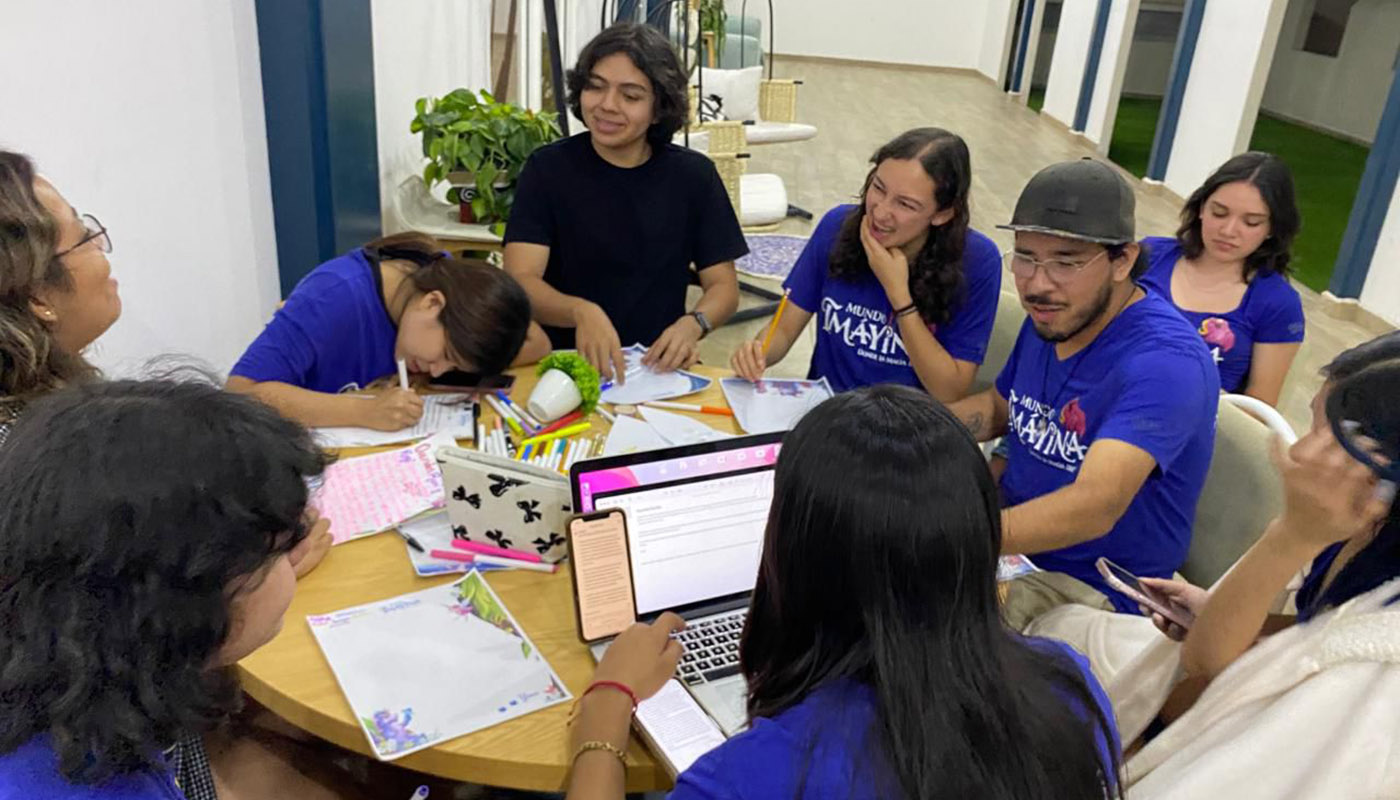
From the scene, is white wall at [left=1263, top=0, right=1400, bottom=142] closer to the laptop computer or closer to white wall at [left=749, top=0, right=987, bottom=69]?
white wall at [left=749, top=0, right=987, bottom=69]

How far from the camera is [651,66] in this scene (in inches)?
85.3

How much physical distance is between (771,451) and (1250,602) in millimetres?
634

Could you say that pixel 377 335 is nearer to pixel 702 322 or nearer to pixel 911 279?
pixel 702 322

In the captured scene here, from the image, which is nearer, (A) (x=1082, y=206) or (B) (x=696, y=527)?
(B) (x=696, y=527)

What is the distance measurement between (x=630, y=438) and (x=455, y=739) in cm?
74

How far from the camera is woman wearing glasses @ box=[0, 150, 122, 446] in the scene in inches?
49.1

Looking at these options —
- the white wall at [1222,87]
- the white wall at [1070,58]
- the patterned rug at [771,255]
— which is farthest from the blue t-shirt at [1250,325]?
the white wall at [1070,58]

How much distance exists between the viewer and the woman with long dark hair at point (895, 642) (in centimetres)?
75

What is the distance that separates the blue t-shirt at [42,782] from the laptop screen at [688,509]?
1.96 ft

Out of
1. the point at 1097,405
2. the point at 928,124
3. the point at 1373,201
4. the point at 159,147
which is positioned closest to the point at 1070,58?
the point at 928,124

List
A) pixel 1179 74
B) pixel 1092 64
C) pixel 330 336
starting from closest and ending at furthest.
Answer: pixel 330 336
pixel 1179 74
pixel 1092 64

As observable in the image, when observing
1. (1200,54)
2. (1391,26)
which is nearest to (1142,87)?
(1391,26)

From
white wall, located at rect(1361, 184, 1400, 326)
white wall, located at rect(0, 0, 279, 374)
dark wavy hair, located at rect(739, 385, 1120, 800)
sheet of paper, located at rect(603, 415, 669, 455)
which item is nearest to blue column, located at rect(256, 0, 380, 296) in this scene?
white wall, located at rect(0, 0, 279, 374)

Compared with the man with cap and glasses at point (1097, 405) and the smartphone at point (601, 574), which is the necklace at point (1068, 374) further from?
the smartphone at point (601, 574)
